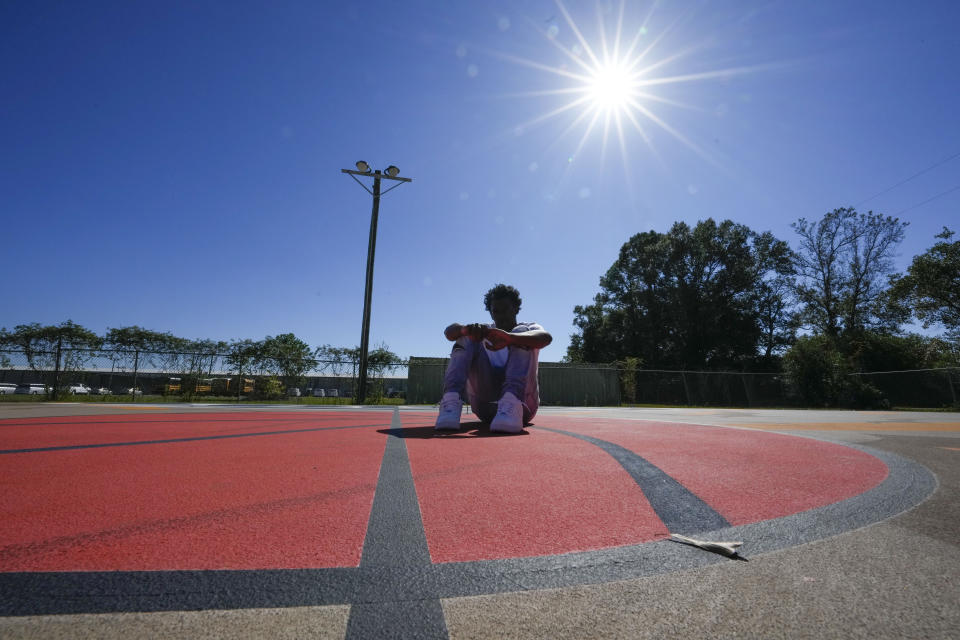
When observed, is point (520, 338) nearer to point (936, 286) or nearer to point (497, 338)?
point (497, 338)

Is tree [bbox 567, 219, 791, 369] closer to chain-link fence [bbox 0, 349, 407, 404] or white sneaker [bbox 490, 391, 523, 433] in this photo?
chain-link fence [bbox 0, 349, 407, 404]

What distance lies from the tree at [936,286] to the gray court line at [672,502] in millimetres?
30551

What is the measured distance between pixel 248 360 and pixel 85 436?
42.0 feet

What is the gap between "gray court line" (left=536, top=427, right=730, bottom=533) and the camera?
1468mm

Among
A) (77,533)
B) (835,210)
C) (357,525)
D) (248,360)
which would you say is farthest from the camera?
(835,210)

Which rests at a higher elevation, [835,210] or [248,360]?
[835,210]

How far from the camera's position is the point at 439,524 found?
4.73 ft

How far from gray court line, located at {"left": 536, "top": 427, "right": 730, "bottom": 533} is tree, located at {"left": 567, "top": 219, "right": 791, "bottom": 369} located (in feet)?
104

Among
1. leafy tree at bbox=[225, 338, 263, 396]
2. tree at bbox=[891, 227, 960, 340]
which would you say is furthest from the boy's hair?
tree at bbox=[891, 227, 960, 340]

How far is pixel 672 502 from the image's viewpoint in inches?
68.6

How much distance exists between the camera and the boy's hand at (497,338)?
12.1 feet

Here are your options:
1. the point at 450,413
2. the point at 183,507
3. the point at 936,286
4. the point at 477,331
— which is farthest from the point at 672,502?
the point at 936,286

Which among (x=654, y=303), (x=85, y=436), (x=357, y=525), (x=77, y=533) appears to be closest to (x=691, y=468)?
(x=357, y=525)

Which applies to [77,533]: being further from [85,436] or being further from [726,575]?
[85,436]
